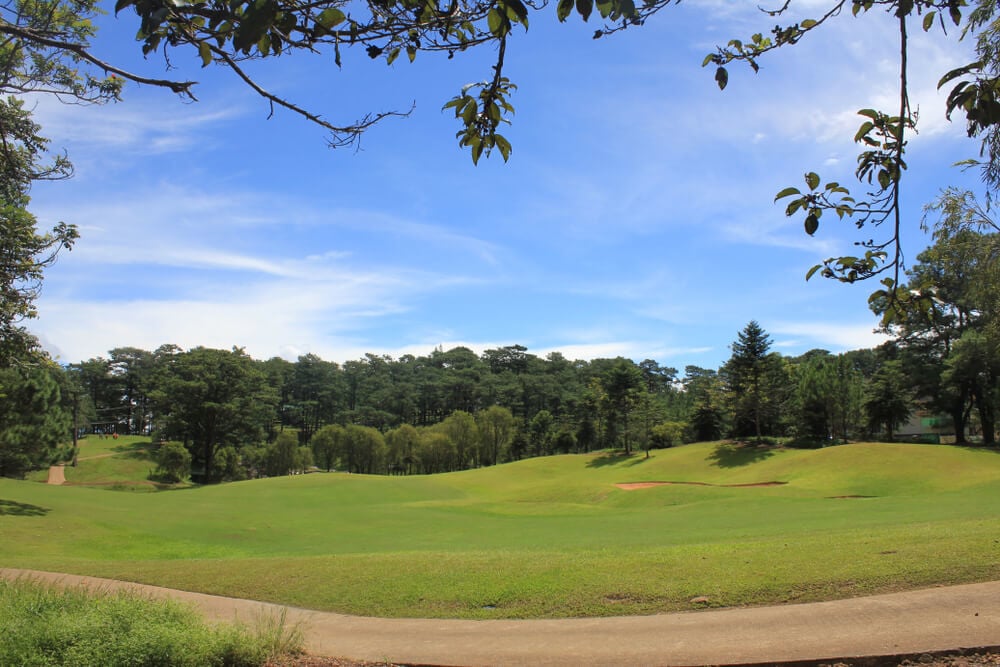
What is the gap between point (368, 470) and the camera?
7394 cm

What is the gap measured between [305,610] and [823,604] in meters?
6.13

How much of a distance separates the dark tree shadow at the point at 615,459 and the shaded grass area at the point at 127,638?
157 ft

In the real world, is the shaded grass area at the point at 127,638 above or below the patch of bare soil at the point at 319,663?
above

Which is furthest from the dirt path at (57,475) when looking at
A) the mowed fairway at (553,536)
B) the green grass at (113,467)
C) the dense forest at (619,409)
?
the mowed fairway at (553,536)

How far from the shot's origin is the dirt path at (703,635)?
522 centimetres

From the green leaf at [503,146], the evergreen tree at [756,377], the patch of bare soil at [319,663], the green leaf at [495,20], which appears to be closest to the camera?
the green leaf at [495,20]

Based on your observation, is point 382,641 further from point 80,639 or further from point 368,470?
point 368,470

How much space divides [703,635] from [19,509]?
2490 centimetres

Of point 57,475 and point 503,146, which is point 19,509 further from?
point 57,475

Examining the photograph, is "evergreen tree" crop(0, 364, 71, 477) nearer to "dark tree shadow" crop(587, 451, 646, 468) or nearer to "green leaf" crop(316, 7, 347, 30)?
"green leaf" crop(316, 7, 347, 30)

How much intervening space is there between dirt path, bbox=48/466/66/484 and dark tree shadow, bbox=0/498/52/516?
3684cm

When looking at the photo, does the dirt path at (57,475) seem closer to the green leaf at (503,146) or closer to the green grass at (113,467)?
the green grass at (113,467)

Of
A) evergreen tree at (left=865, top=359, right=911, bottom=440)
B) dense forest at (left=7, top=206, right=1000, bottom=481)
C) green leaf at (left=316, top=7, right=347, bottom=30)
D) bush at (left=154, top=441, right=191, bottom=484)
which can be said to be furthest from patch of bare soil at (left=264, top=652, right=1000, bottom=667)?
evergreen tree at (left=865, top=359, right=911, bottom=440)

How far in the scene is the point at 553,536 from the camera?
56.5 feet
